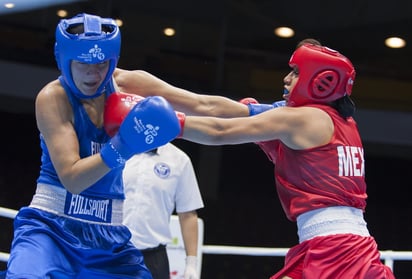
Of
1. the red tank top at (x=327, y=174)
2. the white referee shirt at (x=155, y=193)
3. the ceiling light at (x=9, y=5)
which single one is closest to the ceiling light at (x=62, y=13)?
the ceiling light at (x=9, y=5)

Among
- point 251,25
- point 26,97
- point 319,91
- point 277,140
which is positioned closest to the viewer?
point 319,91

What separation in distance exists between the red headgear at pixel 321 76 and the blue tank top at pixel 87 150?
66 cm

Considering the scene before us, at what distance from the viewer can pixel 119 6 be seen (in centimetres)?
789

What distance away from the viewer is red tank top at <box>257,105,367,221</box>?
8.17ft

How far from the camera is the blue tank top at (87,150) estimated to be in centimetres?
237

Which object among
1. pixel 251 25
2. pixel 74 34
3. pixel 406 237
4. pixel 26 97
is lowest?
pixel 406 237

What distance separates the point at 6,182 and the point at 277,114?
257 inches

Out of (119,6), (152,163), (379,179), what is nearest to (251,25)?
(119,6)

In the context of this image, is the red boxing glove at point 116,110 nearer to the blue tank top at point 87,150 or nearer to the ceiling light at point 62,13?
the blue tank top at point 87,150

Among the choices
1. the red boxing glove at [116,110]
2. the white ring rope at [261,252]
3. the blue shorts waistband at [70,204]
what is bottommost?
the white ring rope at [261,252]

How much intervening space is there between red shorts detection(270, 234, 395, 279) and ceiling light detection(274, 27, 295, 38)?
18.9 feet

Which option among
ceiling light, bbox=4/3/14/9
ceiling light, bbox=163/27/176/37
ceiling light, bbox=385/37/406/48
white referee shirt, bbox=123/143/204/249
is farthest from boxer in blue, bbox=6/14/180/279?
ceiling light, bbox=385/37/406/48

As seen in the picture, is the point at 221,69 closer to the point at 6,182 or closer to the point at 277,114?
the point at 6,182

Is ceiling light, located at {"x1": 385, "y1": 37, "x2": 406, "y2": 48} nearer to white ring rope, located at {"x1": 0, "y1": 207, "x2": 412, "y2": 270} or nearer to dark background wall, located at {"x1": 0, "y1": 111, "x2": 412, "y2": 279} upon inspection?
dark background wall, located at {"x1": 0, "y1": 111, "x2": 412, "y2": 279}
